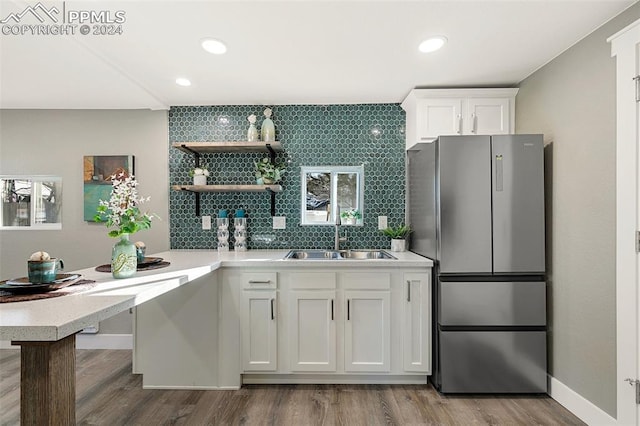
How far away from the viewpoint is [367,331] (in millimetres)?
2406

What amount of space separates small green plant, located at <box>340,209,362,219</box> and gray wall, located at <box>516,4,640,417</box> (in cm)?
153

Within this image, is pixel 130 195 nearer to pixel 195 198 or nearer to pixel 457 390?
pixel 195 198

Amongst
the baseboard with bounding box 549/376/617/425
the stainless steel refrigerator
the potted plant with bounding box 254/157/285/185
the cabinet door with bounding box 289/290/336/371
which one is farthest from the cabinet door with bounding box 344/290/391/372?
the potted plant with bounding box 254/157/285/185

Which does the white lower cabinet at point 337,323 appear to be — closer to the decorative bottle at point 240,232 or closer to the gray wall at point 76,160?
the decorative bottle at point 240,232

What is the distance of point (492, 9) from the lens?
171cm

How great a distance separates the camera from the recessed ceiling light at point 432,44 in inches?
77.8

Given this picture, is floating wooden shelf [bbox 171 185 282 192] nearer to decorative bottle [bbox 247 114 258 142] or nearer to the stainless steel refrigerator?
decorative bottle [bbox 247 114 258 142]

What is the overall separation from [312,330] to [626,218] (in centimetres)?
206

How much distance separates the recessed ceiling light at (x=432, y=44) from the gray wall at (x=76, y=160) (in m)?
2.48

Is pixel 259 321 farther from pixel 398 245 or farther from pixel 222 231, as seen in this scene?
pixel 398 245

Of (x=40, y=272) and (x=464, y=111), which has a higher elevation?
(x=464, y=111)

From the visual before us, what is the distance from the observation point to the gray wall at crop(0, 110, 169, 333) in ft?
10.4

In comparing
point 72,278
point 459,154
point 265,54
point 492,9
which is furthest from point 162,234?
point 492,9

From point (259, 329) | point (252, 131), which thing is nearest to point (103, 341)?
point (259, 329)
